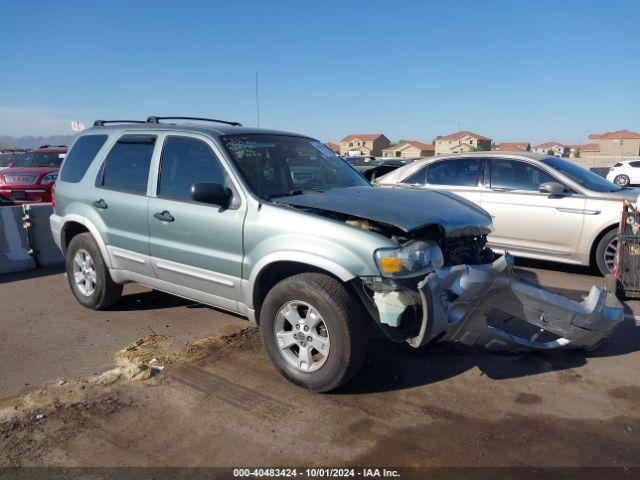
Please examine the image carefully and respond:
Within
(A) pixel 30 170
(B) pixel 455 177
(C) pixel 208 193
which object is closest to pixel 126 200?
(C) pixel 208 193

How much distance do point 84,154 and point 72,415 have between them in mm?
3196

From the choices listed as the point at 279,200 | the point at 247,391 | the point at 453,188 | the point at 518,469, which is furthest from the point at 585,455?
the point at 453,188

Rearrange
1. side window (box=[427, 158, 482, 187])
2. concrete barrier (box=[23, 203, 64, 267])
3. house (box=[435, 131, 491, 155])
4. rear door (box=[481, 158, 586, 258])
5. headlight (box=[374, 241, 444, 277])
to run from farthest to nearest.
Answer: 1. house (box=[435, 131, 491, 155])
2. concrete barrier (box=[23, 203, 64, 267])
3. side window (box=[427, 158, 482, 187])
4. rear door (box=[481, 158, 586, 258])
5. headlight (box=[374, 241, 444, 277])

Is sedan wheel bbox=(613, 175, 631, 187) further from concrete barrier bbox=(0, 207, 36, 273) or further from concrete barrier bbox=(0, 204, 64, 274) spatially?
concrete barrier bbox=(0, 207, 36, 273)

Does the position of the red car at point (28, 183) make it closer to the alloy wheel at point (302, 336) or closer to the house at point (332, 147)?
the house at point (332, 147)

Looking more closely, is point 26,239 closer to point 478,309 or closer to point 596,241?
point 478,309

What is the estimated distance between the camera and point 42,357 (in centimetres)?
450

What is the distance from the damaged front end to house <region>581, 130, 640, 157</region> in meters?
88.1

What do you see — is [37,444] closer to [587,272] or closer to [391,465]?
[391,465]

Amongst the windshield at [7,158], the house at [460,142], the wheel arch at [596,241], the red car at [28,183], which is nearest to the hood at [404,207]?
the wheel arch at [596,241]

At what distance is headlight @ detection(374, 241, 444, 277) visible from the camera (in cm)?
340

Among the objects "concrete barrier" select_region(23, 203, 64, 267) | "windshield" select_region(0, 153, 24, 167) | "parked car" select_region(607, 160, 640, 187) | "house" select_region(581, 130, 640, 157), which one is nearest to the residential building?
"house" select_region(581, 130, 640, 157)

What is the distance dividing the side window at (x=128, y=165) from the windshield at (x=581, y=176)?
533cm

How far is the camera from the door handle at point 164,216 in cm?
459
